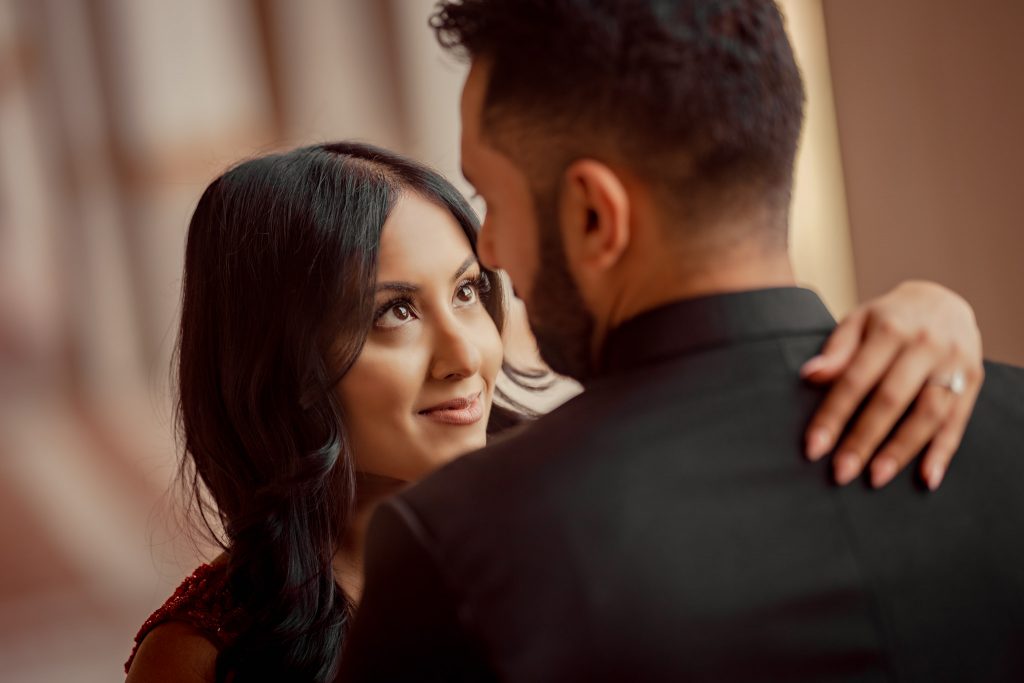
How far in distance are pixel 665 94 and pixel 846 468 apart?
274mm

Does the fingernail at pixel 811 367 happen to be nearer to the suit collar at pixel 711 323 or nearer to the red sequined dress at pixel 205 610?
the suit collar at pixel 711 323

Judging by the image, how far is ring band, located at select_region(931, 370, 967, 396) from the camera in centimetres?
79

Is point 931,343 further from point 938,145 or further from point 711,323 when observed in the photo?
point 938,145

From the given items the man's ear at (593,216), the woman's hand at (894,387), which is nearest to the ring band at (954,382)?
the woman's hand at (894,387)

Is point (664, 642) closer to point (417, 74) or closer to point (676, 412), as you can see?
point (676, 412)

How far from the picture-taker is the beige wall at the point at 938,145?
2.08m

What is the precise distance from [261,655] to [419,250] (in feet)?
1.77

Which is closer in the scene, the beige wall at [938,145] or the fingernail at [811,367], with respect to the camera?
the fingernail at [811,367]

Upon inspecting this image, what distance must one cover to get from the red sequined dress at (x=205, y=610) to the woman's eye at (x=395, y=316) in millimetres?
389

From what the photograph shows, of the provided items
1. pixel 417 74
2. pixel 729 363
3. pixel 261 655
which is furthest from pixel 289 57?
pixel 729 363

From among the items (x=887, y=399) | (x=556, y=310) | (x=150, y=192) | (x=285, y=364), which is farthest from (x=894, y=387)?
(x=150, y=192)

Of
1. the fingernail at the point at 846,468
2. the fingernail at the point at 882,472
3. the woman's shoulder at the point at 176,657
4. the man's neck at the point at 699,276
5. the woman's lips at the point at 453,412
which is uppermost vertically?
the man's neck at the point at 699,276

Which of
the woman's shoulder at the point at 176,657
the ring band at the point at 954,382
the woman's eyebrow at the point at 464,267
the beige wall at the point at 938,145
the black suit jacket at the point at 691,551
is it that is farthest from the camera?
the beige wall at the point at 938,145

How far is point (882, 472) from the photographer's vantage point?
2.40ft
